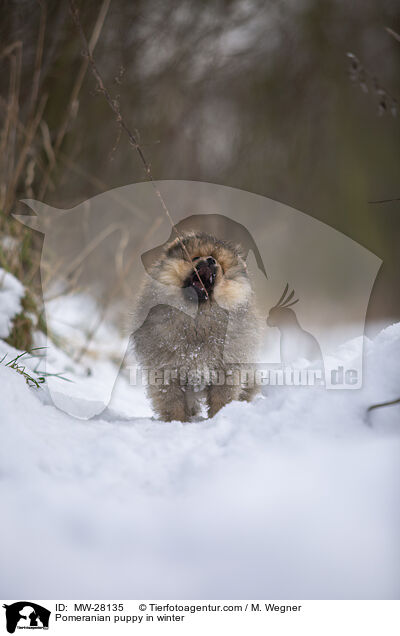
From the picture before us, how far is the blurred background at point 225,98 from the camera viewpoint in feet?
12.1

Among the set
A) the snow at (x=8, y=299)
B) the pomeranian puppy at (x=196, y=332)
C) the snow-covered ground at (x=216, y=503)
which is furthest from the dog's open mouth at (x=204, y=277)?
the snow at (x=8, y=299)

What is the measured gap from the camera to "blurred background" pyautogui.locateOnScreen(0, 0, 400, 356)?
3.68 metres

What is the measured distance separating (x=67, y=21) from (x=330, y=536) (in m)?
4.22

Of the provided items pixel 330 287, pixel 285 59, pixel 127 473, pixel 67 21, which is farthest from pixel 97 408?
pixel 285 59

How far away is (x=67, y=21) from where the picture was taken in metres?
3.68

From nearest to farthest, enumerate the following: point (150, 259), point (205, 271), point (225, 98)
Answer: point (205, 271) < point (150, 259) < point (225, 98)

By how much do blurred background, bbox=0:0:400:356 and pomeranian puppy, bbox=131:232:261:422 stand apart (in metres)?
1.54

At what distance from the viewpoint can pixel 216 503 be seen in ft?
3.58

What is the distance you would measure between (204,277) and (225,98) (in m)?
3.39

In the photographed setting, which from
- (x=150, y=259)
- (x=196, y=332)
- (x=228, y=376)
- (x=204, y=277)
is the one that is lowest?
(x=228, y=376)

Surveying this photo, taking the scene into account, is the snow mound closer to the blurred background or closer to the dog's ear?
the dog's ear

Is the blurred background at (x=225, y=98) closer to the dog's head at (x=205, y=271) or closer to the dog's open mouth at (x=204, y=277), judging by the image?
the dog's head at (x=205, y=271)

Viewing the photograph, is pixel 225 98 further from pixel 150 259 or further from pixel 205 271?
pixel 205 271

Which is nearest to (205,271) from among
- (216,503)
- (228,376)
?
(228,376)
